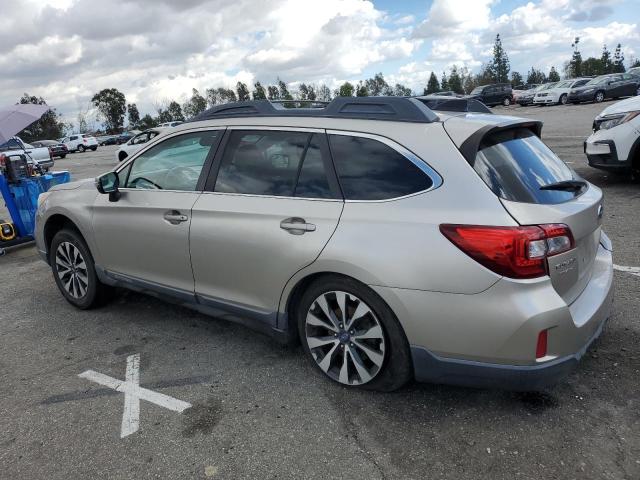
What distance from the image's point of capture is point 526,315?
2.38 metres

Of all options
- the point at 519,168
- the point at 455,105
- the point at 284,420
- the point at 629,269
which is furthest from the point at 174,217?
the point at 629,269

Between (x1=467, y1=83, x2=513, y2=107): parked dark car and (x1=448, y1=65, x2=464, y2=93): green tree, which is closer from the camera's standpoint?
(x1=467, y1=83, x2=513, y2=107): parked dark car

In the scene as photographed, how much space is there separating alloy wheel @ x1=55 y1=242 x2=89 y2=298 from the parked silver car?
103 cm

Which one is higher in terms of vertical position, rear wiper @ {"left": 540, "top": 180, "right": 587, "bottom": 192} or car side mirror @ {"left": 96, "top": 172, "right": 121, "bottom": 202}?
car side mirror @ {"left": 96, "top": 172, "right": 121, "bottom": 202}

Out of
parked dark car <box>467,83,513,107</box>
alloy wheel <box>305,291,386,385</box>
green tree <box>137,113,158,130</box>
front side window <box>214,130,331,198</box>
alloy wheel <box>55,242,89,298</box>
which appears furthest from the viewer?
green tree <box>137,113,158,130</box>

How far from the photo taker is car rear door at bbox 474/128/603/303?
2.51m

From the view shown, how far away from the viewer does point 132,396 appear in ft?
10.7

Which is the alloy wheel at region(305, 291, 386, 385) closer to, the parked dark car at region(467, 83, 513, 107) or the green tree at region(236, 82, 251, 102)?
the parked dark car at region(467, 83, 513, 107)

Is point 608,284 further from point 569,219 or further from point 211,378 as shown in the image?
point 211,378

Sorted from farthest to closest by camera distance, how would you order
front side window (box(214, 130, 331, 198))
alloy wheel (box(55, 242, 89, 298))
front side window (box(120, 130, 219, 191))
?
alloy wheel (box(55, 242, 89, 298)), front side window (box(120, 130, 219, 191)), front side window (box(214, 130, 331, 198))

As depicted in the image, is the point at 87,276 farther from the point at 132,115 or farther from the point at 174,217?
the point at 132,115

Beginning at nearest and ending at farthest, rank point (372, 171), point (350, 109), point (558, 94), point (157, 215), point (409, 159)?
point (409, 159) → point (372, 171) → point (350, 109) → point (157, 215) → point (558, 94)

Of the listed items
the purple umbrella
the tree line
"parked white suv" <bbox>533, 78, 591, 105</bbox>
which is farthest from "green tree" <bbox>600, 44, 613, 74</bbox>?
the purple umbrella

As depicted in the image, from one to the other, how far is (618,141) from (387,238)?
6367 millimetres
